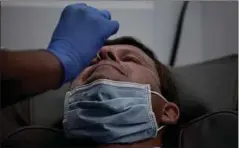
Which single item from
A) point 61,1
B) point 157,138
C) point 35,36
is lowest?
point 157,138

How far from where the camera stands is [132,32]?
65.8 inches

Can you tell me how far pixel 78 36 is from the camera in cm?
104

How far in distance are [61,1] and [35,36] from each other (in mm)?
173

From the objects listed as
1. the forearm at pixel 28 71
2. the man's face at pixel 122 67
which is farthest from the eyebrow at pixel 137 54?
the forearm at pixel 28 71

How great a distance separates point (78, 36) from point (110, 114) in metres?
0.26

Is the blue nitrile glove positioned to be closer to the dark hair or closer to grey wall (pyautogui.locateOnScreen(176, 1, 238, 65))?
the dark hair

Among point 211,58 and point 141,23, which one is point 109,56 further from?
point 211,58

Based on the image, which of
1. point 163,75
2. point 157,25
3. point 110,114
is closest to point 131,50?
point 163,75

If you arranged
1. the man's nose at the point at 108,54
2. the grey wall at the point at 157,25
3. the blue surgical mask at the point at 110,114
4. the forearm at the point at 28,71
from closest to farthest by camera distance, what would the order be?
the forearm at the point at 28,71 < the blue surgical mask at the point at 110,114 < the man's nose at the point at 108,54 < the grey wall at the point at 157,25

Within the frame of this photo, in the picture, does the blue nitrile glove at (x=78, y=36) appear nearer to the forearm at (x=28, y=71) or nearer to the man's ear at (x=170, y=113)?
the forearm at (x=28, y=71)

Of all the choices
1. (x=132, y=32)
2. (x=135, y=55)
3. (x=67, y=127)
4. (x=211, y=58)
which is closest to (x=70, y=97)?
(x=67, y=127)

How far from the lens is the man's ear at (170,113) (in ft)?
4.28

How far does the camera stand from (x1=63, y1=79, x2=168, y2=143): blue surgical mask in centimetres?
117

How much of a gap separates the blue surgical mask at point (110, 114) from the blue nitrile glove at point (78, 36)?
6.1 inches
